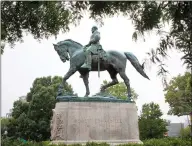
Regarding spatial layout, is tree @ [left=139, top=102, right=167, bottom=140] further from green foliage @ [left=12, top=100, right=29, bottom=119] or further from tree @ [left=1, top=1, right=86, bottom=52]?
tree @ [left=1, top=1, right=86, bottom=52]

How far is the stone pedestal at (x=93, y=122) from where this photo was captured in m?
11.6

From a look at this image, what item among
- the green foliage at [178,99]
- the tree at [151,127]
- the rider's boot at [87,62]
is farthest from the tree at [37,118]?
the rider's boot at [87,62]

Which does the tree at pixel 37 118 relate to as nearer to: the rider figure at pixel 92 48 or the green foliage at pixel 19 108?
the green foliage at pixel 19 108

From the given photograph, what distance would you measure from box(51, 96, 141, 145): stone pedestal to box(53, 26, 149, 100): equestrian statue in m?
0.86

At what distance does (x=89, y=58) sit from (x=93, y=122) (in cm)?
245

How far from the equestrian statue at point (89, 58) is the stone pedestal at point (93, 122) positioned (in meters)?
0.86

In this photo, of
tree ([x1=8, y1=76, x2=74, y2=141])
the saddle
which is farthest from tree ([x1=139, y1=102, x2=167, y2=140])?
the saddle

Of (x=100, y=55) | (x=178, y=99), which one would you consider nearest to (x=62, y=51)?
(x=100, y=55)

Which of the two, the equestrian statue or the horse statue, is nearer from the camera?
the equestrian statue

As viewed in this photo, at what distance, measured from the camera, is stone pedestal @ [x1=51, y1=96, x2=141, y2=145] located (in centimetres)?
1163

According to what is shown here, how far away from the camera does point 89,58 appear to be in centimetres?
1193

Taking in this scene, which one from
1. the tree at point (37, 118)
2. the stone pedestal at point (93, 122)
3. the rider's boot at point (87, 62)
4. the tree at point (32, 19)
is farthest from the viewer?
the tree at point (37, 118)

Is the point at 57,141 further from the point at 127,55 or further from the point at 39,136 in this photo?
the point at 39,136

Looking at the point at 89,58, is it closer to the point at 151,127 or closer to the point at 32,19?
the point at 32,19
